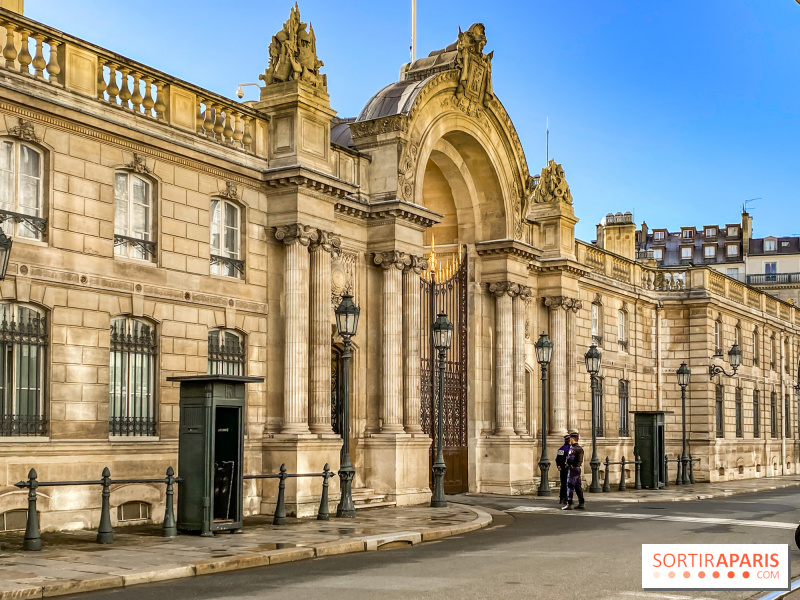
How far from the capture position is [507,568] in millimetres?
14148

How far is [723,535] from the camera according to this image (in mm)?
19172

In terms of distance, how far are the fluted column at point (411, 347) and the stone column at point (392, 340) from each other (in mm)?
293

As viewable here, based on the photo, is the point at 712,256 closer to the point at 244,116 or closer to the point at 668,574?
the point at 244,116

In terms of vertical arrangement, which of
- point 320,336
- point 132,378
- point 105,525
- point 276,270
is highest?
point 276,270

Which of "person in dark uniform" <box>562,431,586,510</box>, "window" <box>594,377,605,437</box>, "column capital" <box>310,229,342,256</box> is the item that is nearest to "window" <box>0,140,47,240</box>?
"column capital" <box>310,229,342,256</box>

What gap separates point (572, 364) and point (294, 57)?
53.3 feet

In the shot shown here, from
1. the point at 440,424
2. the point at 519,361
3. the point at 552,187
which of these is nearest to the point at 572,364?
the point at 519,361

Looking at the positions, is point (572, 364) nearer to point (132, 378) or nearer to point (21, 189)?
point (132, 378)

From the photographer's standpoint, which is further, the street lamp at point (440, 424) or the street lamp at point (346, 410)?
the street lamp at point (440, 424)

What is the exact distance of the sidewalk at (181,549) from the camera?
12578 millimetres

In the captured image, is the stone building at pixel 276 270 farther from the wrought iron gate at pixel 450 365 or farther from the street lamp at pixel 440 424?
the street lamp at pixel 440 424

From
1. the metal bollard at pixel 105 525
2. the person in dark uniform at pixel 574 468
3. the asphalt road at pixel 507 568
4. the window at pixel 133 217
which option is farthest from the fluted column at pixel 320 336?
the metal bollard at pixel 105 525

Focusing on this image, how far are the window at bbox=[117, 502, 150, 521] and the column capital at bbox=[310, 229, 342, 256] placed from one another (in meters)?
6.71

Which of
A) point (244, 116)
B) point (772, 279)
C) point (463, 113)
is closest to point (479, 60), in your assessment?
point (463, 113)
